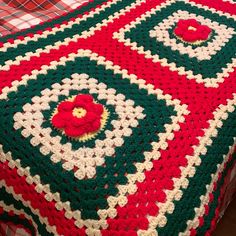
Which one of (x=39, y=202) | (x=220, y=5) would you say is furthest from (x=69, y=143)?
→ (x=220, y=5)

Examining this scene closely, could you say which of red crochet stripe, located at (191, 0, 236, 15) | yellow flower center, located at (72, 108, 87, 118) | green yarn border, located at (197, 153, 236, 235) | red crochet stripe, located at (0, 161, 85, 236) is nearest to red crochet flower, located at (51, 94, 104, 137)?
yellow flower center, located at (72, 108, 87, 118)

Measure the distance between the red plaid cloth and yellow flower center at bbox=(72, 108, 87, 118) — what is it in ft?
1.78

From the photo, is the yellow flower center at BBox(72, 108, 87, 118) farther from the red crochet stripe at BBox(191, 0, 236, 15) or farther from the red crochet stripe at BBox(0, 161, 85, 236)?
the red crochet stripe at BBox(191, 0, 236, 15)

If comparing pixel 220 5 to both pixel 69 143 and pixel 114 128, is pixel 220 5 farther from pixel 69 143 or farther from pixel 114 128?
pixel 69 143

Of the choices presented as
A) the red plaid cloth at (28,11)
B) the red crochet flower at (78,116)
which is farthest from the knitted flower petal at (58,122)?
the red plaid cloth at (28,11)

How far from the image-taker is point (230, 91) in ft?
3.55

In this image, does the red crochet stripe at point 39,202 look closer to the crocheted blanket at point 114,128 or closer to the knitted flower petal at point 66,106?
the crocheted blanket at point 114,128

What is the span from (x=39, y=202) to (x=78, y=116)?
24 centimetres

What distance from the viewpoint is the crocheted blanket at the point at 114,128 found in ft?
2.66

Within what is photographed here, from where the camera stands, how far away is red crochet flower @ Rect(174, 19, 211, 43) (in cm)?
122

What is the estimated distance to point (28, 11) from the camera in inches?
55.2

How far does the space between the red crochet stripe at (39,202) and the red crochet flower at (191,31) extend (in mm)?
737

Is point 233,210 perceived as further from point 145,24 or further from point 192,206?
point 145,24

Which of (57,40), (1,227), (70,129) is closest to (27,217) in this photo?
(1,227)
